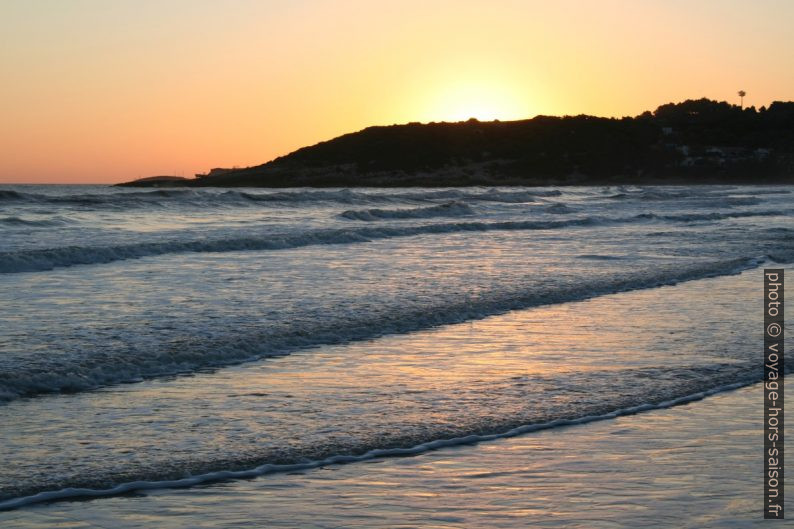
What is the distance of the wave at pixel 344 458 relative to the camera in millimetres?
5359

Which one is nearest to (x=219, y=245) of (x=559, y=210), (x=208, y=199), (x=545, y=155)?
(x=208, y=199)

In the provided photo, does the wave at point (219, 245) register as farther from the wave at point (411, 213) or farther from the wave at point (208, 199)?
the wave at point (208, 199)

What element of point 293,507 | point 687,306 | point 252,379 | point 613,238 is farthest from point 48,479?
point 613,238

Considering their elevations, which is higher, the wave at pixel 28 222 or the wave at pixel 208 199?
the wave at pixel 208 199

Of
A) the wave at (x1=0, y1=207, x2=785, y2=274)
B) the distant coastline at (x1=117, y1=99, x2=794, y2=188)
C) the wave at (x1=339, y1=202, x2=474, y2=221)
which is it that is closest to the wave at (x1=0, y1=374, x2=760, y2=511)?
the wave at (x1=0, y1=207, x2=785, y2=274)

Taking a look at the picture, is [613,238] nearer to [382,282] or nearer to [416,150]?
[382,282]

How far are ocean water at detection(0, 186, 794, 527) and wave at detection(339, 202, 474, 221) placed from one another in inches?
689

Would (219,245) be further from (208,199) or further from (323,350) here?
(208,199)

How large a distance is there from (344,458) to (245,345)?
344cm

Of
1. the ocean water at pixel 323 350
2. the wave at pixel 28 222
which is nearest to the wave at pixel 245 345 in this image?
the ocean water at pixel 323 350

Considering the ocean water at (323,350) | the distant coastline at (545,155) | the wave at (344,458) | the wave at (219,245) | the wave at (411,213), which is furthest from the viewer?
the distant coastline at (545,155)

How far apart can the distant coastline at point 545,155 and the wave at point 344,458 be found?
10244 cm

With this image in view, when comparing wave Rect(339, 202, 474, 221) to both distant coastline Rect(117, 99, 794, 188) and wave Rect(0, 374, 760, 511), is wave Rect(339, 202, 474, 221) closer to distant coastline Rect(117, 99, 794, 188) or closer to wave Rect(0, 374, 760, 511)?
wave Rect(0, 374, 760, 511)

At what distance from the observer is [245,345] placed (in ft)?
30.6
